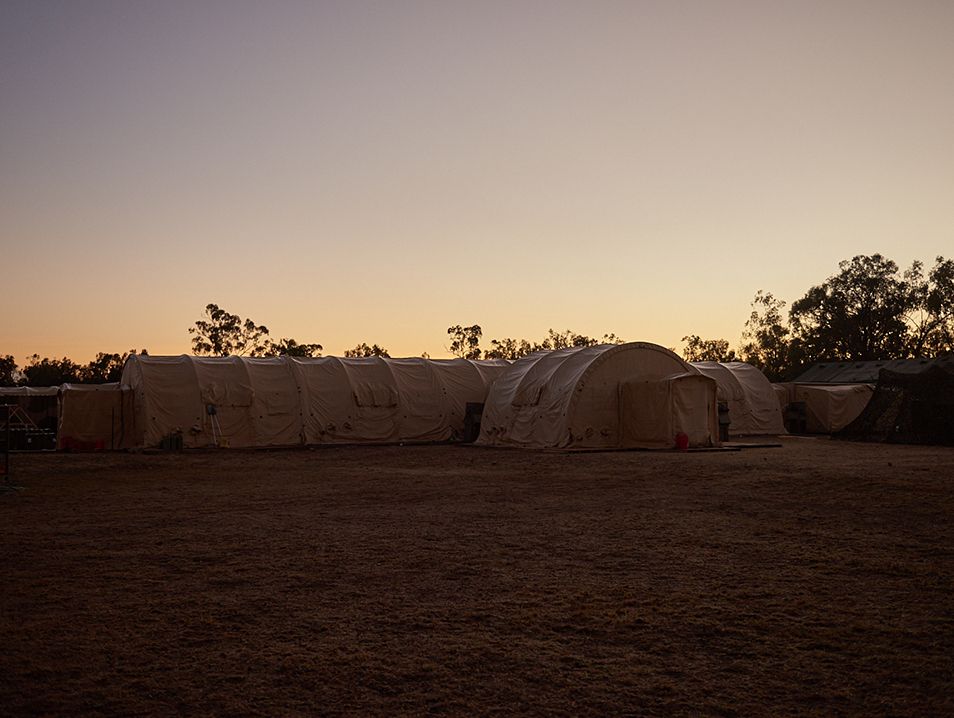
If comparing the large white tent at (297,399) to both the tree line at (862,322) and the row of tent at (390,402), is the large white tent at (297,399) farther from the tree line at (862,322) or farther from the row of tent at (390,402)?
the tree line at (862,322)

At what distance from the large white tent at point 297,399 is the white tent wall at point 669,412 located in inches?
344

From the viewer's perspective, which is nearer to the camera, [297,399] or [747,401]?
[297,399]

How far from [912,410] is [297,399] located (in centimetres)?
2095

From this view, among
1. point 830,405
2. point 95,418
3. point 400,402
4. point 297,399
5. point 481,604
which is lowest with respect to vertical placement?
point 481,604

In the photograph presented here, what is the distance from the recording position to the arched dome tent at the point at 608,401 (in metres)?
24.8

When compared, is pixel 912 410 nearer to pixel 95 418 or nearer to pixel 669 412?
pixel 669 412

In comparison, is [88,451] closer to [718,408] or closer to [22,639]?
[718,408]

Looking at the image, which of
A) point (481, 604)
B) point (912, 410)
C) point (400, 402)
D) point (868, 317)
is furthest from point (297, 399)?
point (868, 317)

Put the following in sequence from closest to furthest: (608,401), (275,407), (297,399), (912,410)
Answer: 1. (608,401)
2. (912,410)
3. (275,407)
4. (297,399)

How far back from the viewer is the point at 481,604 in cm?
611

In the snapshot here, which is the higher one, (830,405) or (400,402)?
(400,402)

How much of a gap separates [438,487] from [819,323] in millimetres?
68686

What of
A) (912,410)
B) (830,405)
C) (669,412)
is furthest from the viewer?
(830,405)

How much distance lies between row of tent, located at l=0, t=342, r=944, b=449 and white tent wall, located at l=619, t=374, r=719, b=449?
33 mm
